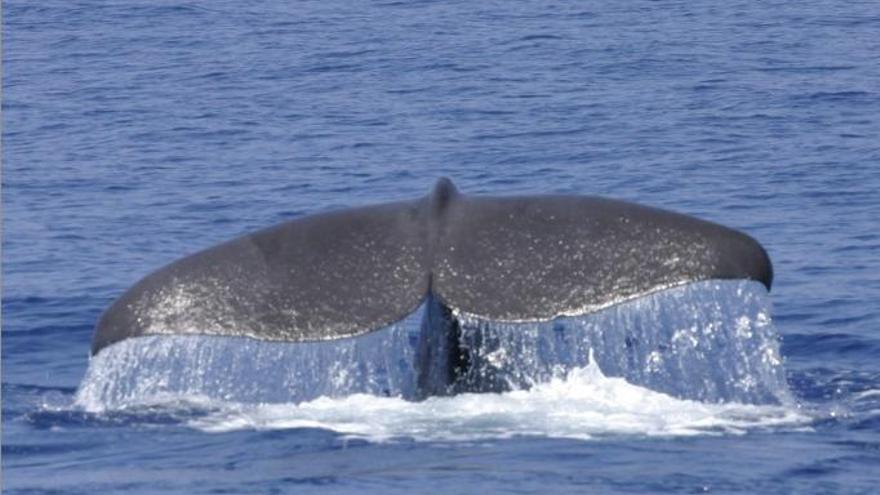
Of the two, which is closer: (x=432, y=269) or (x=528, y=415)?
(x=432, y=269)

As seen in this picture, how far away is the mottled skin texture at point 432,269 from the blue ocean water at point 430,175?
76 cm

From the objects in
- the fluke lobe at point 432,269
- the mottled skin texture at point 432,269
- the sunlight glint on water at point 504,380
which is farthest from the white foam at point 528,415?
the mottled skin texture at point 432,269

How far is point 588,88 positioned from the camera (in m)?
26.5

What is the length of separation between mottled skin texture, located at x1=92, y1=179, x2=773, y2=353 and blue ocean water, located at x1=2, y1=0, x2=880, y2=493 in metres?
0.76

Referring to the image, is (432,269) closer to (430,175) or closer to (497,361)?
(497,361)

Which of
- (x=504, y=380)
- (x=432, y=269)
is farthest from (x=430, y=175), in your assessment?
(x=432, y=269)

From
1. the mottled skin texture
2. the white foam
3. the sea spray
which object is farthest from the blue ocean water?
the mottled skin texture

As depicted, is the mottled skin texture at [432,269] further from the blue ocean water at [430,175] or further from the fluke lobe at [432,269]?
the blue ocean water at [430,175]

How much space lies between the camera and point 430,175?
21.2 meters

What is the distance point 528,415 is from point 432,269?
1324 millimetres

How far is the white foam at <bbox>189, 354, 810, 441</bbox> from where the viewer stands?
10406mm

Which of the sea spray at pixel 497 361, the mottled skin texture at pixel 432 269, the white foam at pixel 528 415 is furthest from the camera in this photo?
the sea spray at pixel 497 361

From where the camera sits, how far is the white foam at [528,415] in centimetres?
1041

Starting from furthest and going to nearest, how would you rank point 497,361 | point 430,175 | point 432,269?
point 430,175 → point 497,361 → point 432,269
